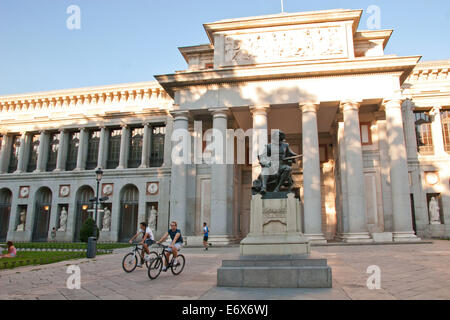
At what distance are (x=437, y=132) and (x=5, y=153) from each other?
4606 cm

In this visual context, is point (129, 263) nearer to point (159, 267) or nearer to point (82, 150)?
point (159, 267)

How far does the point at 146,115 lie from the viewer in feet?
118

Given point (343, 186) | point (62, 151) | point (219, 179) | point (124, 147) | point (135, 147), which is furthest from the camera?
point (62, 151)

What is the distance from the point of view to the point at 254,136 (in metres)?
24.2

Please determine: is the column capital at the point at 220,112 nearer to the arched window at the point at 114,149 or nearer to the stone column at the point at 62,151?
the arched window at the point at 114,149

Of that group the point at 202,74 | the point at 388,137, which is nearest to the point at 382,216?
the point at 388,137

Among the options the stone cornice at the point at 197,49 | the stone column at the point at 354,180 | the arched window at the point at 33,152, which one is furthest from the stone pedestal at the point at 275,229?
the arched window at the point at 33,152

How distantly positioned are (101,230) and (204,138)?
15443 mm

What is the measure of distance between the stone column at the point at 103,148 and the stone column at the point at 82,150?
196cm

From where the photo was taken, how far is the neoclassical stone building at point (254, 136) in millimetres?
23625

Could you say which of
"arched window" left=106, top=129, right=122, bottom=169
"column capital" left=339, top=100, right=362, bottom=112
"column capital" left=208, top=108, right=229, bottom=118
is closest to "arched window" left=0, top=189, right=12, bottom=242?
"arched window" left=106, top=129, right=122, bottom=169

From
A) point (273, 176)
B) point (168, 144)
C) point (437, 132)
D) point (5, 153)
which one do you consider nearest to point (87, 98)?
point (168, 144)
